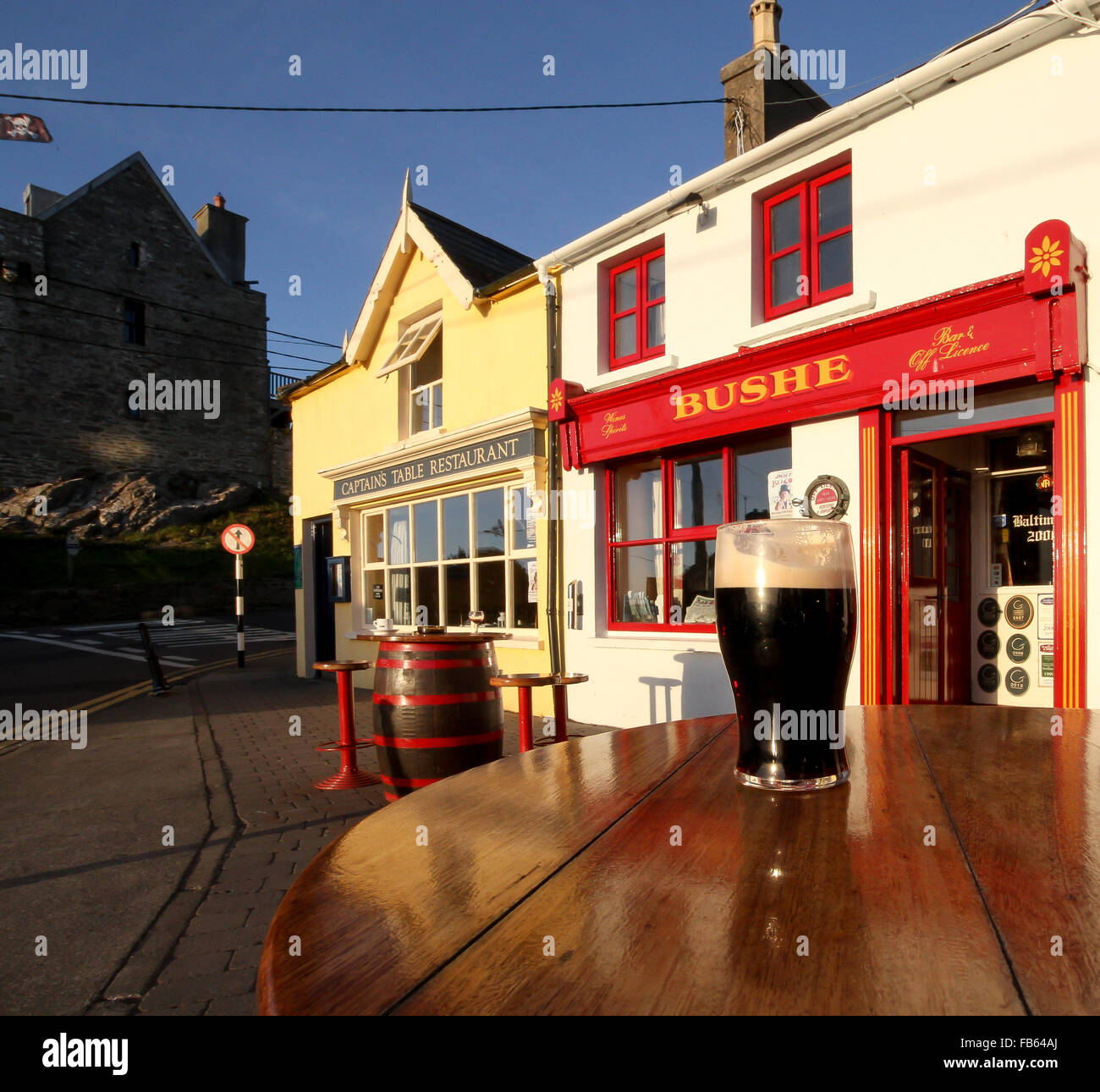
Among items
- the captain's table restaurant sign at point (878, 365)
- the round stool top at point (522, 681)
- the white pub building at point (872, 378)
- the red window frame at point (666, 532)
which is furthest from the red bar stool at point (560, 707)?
the captain's table restaurant sign at point (878, 365)

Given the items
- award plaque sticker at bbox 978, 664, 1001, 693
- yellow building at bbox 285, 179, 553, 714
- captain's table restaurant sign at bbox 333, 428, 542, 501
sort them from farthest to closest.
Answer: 1. yellow building at bbox 285, 179, 553, 714
2. captain's table restaurant sign at bbox 333, 428, 542, 501
3. award plaque sticker at bbox 978, 664, 1001, 693

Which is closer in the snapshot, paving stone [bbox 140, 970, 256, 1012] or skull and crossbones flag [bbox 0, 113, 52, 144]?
paving stone [bbox 140, 970, 256, 1012]

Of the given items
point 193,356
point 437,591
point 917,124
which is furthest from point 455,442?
point 193,356

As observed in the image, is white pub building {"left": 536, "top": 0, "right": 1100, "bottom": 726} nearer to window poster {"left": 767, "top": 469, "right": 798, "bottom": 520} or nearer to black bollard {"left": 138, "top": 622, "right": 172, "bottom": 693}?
window poster {"left": 767, "top": 469, "right": 798, "bottom": 520}

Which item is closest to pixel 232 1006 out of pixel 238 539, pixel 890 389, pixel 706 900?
pixel 706 900

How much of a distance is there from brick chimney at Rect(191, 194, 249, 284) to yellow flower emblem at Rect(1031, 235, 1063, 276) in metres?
35.7

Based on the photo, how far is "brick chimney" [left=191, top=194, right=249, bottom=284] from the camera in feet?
113

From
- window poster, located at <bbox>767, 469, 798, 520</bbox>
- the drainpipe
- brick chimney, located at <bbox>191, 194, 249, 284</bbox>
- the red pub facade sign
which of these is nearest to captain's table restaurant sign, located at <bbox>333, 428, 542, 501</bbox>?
the drainpipe

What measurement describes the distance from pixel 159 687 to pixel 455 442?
5.58 meters

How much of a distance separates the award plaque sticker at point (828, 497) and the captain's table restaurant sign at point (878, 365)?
498 mm

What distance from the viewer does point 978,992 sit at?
57cm

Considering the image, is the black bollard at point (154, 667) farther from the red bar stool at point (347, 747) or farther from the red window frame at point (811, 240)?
the red window frame at point (811, 240)

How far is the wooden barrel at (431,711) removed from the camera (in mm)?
4453
